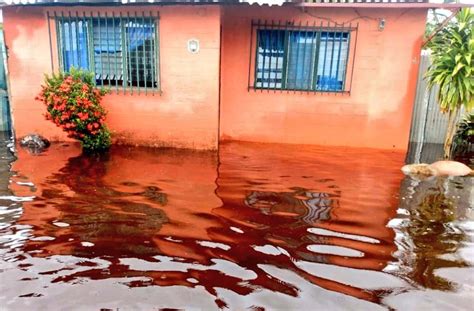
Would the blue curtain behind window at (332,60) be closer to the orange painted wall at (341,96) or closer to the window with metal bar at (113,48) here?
the orange painted wall at (341,96)

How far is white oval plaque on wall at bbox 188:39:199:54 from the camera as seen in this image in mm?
7363

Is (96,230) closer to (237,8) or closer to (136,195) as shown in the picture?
(136,195)

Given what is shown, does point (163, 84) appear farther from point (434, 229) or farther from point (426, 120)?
point (426, 120)

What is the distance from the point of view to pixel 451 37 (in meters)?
7.27

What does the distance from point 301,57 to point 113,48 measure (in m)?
3.99

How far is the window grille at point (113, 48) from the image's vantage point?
7645 mm

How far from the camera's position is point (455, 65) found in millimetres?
7047

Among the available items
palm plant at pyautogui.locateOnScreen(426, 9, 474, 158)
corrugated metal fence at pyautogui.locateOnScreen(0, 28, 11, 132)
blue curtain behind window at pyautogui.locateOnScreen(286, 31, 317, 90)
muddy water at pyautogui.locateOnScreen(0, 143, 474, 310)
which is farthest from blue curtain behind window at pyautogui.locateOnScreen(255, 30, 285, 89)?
corrugated metal fence at pyautogui.locateOnScreen(0, 28, 11, 132)

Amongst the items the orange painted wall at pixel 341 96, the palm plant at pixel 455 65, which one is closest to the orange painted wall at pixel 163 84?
the orange painted wall at pixel 341 96

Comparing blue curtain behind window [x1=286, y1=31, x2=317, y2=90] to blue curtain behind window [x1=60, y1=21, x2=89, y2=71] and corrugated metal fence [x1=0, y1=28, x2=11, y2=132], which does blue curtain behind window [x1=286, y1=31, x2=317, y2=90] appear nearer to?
blue curtain behind window [x1=60, y1=21, x2=89, y2=71]

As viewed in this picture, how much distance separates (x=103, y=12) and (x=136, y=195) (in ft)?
14.4

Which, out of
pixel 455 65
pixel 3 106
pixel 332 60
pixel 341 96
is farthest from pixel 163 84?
pixel 455 65

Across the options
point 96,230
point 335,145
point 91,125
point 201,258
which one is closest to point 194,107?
point 91,125

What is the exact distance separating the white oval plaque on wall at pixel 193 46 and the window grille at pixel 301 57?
139 cm
